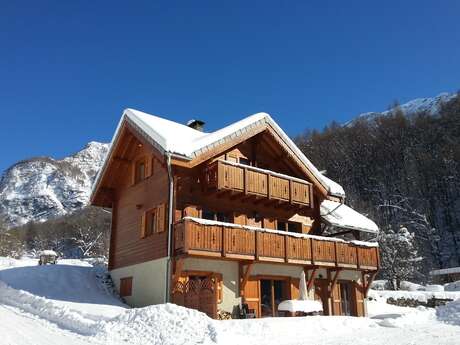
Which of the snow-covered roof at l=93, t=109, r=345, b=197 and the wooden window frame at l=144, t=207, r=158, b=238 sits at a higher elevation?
the snow-covered roof at l=93, t=109, r=345, b=197

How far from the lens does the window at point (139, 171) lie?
22212mm

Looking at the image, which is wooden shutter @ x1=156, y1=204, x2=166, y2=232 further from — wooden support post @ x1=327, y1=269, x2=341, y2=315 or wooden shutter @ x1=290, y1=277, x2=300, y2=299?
wooden support post @ x1=327, y1=269, x2=341, y2=315

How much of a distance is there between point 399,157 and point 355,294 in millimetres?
43544

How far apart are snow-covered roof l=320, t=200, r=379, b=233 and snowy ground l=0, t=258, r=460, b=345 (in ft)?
19.5

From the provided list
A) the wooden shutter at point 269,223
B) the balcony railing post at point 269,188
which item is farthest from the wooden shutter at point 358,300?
the balcony railing post at point 269,188

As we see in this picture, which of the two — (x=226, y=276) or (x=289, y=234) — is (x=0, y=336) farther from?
(x=289, y=234)

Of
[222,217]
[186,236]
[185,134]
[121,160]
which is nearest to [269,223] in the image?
[222,217]

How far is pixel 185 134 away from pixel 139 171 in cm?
293

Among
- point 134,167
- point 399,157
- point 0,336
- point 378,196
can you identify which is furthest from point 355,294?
point 399,157

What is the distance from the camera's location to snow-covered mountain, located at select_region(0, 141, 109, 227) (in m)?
132

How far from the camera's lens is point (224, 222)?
18.9m

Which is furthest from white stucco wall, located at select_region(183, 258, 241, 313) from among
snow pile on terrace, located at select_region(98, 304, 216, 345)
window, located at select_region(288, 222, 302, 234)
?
window, located at select_region(288, 222, 302, 234)

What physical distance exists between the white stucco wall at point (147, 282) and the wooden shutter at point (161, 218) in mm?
1271

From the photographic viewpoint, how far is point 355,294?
24797mm
